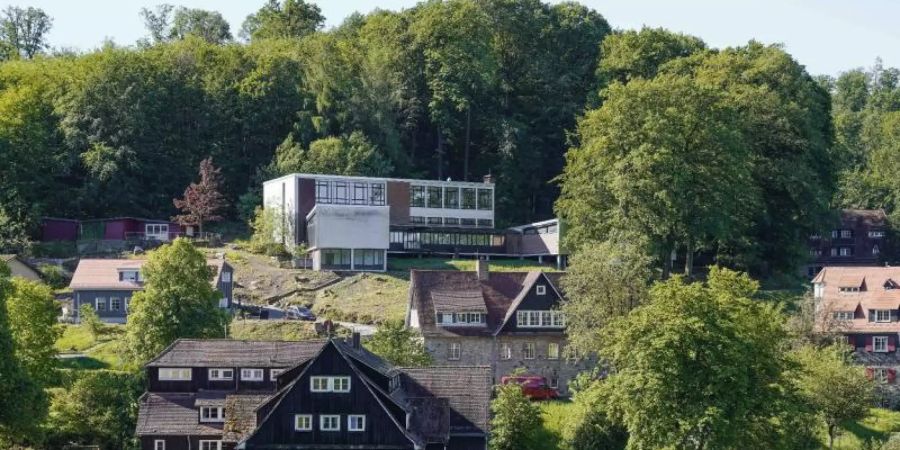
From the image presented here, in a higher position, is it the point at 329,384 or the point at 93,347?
the point at 93,347

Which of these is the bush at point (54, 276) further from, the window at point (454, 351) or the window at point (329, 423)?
the window at point (329, 423)

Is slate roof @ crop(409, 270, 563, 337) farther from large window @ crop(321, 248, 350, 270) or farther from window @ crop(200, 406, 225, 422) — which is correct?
large window @ crop(321, 248, 350, 270)

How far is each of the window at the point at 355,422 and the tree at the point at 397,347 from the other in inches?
398

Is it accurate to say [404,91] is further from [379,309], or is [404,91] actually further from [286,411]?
[286,411]

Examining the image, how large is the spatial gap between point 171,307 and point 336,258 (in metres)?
30.7

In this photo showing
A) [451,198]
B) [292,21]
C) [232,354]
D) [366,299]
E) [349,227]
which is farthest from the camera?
[292,21]

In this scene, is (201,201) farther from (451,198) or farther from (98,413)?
(98,413)

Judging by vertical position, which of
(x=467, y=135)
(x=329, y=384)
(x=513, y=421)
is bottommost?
(x=513, y=421)

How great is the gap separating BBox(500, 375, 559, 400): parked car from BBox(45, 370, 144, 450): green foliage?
60.0ft

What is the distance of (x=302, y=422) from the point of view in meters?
60.9

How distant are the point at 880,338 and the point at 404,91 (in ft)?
162

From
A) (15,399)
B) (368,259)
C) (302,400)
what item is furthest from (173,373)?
(368,259)

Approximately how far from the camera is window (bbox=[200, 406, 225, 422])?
63750 millimetres

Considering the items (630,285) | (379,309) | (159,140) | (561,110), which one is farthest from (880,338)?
(159,140)
